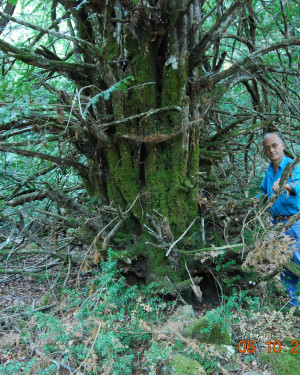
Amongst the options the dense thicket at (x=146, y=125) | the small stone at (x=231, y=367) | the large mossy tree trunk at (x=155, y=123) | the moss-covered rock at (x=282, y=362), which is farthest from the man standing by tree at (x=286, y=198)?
the small stone at (x=231, y=367)

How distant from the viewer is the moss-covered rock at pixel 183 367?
2.18 metres

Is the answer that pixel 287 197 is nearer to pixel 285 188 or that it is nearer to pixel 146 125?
pixel 285 188

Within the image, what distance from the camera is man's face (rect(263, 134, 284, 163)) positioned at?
3.58 meters

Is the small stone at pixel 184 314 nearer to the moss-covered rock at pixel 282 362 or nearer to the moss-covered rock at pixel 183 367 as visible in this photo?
the moss-covered rock at pixel 183 367

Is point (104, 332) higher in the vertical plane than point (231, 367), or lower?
higher

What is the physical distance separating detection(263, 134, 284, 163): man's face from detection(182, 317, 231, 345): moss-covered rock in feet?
7.03

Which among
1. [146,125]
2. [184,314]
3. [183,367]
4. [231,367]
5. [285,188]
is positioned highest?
[146,125]

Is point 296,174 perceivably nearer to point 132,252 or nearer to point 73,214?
point 132,252

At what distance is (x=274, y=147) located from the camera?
3.59 m

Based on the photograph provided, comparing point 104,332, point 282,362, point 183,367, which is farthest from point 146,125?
point 282,362

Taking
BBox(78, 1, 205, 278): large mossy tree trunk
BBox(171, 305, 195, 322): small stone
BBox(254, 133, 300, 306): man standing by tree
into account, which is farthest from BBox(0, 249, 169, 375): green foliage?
BBox(254, 133, 300, 306): man standing by tree

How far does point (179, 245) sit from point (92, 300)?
3.94 feet

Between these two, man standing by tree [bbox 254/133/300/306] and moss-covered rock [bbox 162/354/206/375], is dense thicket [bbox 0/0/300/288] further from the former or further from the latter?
moss-covered rock [bbox 162/354/206/375]

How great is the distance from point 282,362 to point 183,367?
34.7 inches
